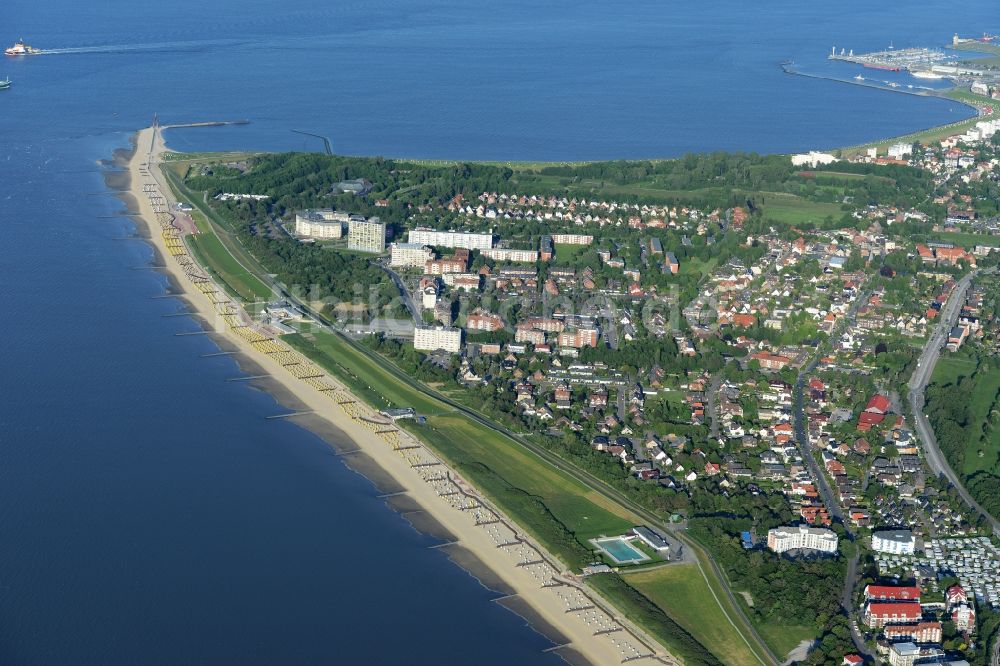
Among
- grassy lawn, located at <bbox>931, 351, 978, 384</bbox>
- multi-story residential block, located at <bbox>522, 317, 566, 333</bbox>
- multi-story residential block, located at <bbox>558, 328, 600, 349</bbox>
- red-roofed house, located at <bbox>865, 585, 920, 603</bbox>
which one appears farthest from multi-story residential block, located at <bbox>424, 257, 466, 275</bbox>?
red-roofed house, located at <bbox>865, 585, 920, 603</bbox>

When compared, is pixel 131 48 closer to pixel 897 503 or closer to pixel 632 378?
pixel 632 378

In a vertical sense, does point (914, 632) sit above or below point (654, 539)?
→ below

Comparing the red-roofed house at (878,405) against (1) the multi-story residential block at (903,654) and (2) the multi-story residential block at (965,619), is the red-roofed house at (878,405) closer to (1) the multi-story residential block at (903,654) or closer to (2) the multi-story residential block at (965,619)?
(2) the multi-story residential block at (965,619)

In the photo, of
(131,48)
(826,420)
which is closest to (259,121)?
(131,48)

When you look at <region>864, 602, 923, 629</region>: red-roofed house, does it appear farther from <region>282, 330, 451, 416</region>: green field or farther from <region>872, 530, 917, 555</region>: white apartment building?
<region>282, 330, 451, 416</region>: green field

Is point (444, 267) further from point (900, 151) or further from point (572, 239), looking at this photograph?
point (900, 151)

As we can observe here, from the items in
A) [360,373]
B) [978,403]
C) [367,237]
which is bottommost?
[978,403]

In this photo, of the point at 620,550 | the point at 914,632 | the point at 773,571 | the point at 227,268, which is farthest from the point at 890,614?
the point at 227,268
